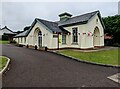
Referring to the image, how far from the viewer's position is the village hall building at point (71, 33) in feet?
73.2

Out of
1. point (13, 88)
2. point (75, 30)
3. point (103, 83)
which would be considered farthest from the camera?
point (75, 30)

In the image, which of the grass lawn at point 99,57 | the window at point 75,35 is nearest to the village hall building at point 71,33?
the window at point 75,35

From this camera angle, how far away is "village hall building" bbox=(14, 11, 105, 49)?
2231 cm

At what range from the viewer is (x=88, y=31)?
22500 mm

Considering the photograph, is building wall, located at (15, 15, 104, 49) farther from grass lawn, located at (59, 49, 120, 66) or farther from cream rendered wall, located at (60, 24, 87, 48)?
grass lawn, located at (59, 49, 120, 66)

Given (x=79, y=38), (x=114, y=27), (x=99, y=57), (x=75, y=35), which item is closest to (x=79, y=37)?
(x=79, y=38)

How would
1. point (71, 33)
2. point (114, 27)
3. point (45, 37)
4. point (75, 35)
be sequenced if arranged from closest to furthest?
point (45, 37) → point (75, 35) → point (71, 33) → point (114, 27)

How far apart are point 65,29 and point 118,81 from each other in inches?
723

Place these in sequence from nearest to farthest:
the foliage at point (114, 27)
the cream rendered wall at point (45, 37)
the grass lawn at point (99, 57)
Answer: the grass lawn at point (99, 57)
the cream rendered wall at point (45, 37)
the foliage at point (114, 27)

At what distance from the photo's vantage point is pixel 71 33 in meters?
24.3

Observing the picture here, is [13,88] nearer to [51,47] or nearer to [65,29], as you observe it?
[51,47]

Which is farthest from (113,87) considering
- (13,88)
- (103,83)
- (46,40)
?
(46,40)

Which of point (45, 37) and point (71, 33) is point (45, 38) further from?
point (71, 33)

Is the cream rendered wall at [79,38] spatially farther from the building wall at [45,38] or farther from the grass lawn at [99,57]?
the grass lawn at [99,57]
